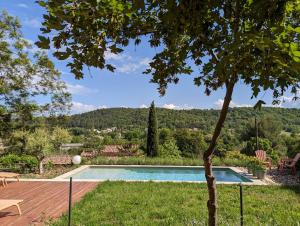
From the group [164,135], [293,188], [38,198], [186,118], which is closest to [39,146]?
[38,198]

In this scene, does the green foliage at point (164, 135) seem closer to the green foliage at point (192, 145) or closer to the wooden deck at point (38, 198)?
the green foliage at point (192, 145)

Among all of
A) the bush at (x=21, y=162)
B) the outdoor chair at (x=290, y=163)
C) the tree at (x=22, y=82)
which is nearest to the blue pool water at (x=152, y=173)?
the bush at (x=21, y=162)

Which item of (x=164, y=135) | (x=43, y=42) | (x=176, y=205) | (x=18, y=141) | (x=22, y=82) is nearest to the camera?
(x=43, y=42)

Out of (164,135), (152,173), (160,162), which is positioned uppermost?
(164,135)

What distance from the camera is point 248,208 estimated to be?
7.18m

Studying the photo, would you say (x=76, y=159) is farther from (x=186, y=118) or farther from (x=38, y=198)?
(x=186, y=118)

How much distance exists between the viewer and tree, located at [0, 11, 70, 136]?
16062 mm

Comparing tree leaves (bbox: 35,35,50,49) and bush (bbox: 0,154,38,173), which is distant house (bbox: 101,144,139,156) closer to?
bush (bbox: 0,154,38,173)

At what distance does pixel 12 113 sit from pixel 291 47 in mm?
17528

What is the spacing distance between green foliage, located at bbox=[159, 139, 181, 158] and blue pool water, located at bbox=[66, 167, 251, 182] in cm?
377

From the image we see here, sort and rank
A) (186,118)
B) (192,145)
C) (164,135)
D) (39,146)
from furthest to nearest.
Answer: (186,118), (164,135), (192,145), (39,146)

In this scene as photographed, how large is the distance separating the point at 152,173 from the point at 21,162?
6084mm

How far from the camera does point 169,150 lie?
20672 millimetres

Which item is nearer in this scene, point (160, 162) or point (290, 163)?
point (290, 163)
